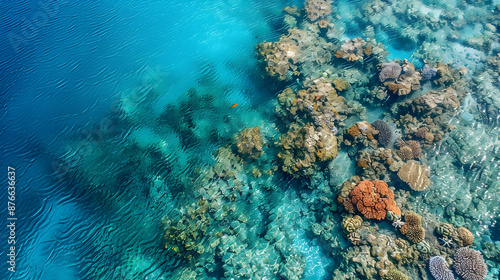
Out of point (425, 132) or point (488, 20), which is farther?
point (488, 20)

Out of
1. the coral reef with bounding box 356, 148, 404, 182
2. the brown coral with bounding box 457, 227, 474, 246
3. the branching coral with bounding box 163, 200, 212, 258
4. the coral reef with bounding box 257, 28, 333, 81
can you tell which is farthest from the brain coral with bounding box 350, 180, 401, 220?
the coral reef with bounding box 257, 28, 333, 81

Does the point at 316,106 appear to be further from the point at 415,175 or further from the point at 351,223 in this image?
the point at 351,223

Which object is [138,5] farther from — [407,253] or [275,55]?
[407,253]

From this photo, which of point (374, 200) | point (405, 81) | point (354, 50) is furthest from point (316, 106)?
point (354, 50)

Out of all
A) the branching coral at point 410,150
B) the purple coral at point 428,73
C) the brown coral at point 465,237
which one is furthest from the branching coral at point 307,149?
the purple coral at point 428,73

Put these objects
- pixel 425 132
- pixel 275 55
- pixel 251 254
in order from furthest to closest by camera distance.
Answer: pixel 275 55, pixel 425 132, pixel 251 254

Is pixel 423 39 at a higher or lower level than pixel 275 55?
lower

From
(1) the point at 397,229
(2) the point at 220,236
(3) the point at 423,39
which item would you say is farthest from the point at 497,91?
(2) the point at 220,236

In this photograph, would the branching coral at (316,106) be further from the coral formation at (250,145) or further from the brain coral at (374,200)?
the brain coral at (374,200)
